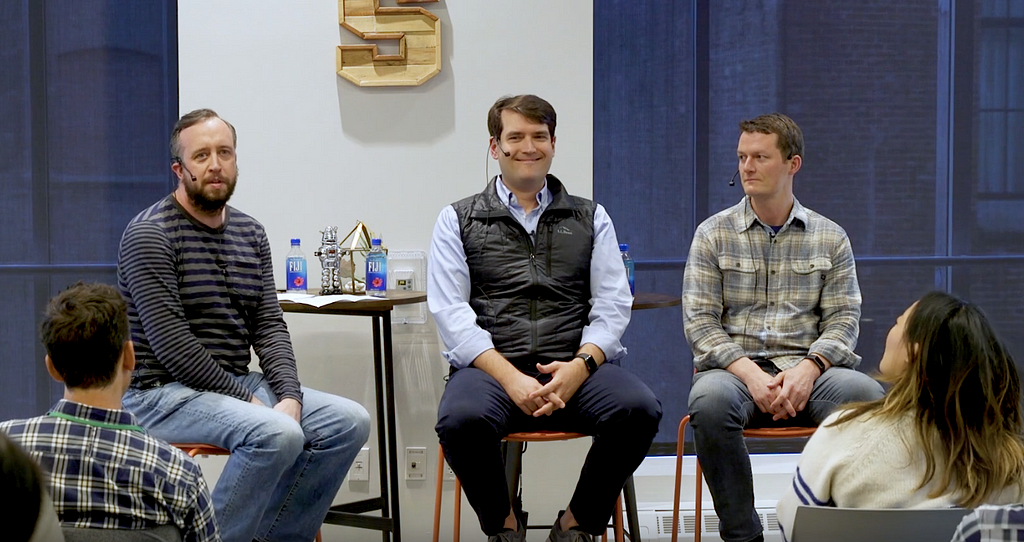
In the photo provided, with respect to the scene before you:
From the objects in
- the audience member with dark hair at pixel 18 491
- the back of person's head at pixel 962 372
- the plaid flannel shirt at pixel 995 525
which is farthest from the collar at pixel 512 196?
the audience member with dark hair at pixel 18 491

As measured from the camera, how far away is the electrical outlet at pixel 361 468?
3412mm

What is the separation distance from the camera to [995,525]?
983mm

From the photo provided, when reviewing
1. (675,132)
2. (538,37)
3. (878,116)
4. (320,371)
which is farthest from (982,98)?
(320,371)

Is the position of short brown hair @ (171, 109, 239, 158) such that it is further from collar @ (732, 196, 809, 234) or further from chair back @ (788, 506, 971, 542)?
chair back @ (788, 506, 971, 542)

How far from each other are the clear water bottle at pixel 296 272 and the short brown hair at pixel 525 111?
0.80 meters

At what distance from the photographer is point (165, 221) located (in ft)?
8.65

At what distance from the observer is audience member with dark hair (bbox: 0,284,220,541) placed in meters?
1.54

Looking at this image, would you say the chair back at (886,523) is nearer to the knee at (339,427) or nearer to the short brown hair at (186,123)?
the knee at (339,427)

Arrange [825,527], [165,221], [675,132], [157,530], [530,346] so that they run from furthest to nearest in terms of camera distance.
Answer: [675,132] → [530,346] → [165,221] → [157,530] → [825,527]

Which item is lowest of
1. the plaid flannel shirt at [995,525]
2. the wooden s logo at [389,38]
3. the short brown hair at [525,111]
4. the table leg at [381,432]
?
the table leg at [381,432]

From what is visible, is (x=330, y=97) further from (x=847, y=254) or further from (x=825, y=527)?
(x=825, y=527)

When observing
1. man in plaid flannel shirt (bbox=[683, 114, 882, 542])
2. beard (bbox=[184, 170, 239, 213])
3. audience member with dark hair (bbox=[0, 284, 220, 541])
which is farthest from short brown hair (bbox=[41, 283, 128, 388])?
man in plaid flannel shirt (bbox=[683, 114, 882, 542])

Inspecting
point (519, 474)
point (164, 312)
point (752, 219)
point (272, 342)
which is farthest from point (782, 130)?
point (164, 312)

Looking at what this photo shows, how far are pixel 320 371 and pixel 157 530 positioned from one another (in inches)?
70.0
